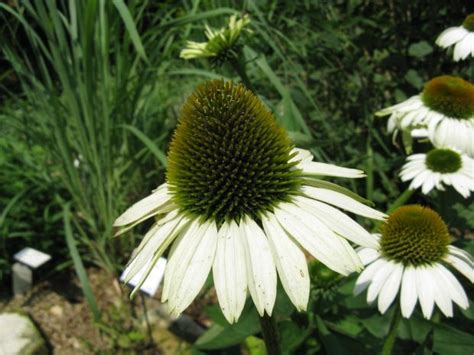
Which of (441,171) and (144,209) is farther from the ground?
(144,209)

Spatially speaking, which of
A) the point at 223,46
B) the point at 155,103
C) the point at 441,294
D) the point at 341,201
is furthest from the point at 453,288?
the point at 155,103

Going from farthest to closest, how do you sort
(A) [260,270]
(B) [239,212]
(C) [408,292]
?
(C) [408,292] < (B) [239,212] < (A) [260,270]

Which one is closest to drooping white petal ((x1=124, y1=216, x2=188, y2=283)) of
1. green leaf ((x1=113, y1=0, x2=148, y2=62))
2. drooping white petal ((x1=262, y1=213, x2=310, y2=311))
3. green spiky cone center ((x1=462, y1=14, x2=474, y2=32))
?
drooping white petal ((x1=262, y1=213, x2=310, y2=311))

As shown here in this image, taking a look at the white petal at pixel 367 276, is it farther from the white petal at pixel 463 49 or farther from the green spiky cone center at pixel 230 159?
the white petal at pixel 463 49

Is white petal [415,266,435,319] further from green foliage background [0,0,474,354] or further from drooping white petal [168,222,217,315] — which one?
drooping white petal [168,222,217,315]

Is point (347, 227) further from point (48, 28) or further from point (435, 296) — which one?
point (48, 28)

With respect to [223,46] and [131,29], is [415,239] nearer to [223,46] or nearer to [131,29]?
[223,46]

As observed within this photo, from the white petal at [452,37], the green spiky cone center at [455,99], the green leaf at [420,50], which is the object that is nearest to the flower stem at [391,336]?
the green spiky cone center at [455,99]
